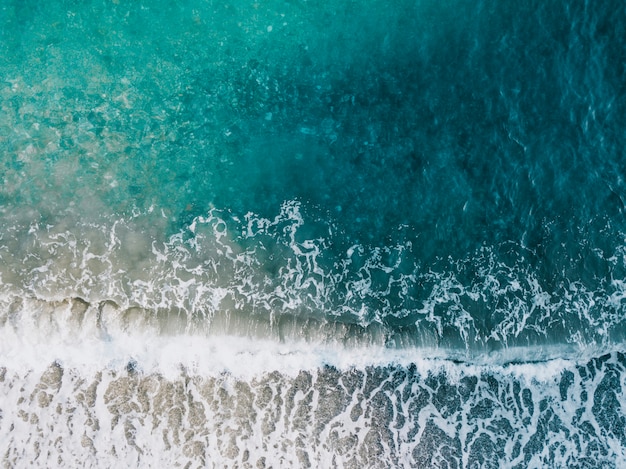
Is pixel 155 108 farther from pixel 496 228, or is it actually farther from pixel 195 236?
pixel 496 228

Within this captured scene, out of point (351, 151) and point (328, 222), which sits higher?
point (351, 151)

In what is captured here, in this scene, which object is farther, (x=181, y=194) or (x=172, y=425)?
(x=181, y=194)

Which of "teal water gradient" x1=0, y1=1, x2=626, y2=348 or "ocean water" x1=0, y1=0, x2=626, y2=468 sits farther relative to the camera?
"teal water gradient" x1=0, y1=1, x2=626, y2=348

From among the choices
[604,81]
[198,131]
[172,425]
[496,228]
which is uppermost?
[604,81]

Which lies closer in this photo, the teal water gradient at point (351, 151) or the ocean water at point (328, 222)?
the ocean water at point (328, 222)

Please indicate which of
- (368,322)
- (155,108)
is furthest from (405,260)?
(155,108)

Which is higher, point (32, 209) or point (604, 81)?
point (604, 81)

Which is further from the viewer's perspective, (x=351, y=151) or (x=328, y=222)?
(x=351, y=151)
